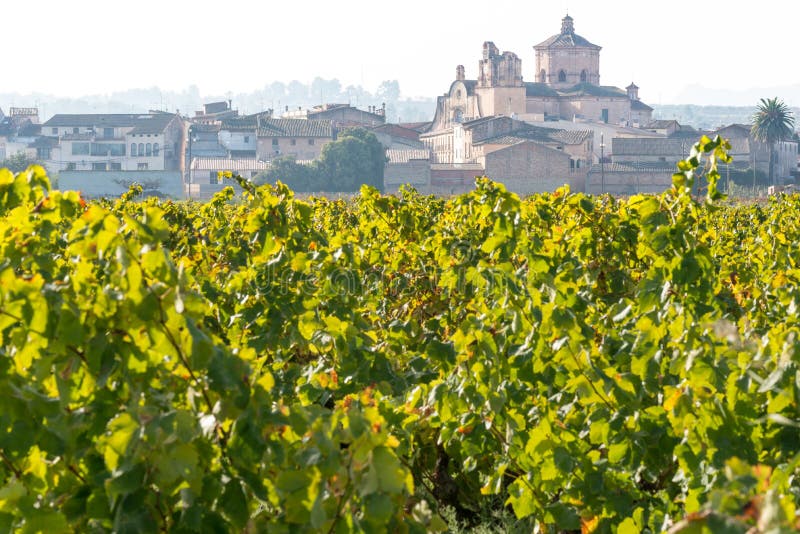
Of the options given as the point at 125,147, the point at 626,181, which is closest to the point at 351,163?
the point at 626,181

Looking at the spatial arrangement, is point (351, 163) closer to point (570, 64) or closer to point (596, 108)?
point (596, 108)

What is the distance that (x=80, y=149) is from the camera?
85500 mm

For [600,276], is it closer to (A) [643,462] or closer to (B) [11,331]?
(A) [643,462]

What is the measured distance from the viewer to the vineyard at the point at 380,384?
2.70 meters

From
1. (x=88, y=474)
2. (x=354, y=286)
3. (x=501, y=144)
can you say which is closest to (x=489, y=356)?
(x=354, y=286)

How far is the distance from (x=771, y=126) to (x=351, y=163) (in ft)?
90.8

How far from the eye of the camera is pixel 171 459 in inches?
103

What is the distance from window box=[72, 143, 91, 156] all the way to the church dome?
4380cm

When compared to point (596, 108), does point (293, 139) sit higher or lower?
lower

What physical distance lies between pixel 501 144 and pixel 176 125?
25.6 m

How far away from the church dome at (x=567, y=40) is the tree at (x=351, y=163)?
1706 inches

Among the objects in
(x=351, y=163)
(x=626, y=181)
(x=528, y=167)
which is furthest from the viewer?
(x=626, y=181)

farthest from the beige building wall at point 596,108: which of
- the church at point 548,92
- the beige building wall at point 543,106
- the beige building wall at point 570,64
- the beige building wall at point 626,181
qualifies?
the beige building wall at point 626,181

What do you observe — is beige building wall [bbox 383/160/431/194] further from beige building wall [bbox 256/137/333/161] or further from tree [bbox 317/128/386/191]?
beige building wall [bbox 256/137/333/161]
